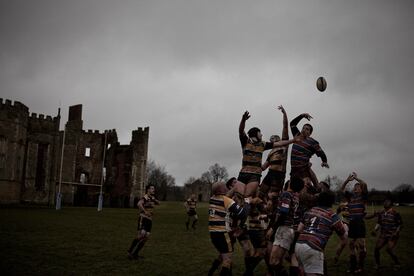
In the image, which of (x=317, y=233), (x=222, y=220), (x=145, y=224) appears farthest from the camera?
(x=145, y=224)

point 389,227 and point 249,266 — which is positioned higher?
point 389,227

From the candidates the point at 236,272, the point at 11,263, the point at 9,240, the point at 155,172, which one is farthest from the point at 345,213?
the point at 155,172

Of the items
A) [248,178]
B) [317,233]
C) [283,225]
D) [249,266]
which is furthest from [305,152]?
[317,233]

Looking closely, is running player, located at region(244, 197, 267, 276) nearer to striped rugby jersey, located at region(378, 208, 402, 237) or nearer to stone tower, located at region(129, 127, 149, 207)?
striped rugby jersey, located at region(378, 208, 402, 237)

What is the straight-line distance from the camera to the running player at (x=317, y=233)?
23.5ft

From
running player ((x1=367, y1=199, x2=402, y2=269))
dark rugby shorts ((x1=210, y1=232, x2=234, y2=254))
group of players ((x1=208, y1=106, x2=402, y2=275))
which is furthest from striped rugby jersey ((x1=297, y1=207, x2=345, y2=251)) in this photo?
running player ((x1=367, y1=199, x2=402, y2=269))

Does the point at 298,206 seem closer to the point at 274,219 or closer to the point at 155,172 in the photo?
the point at 274,219

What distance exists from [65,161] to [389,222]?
194 ft

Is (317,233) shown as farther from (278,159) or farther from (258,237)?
(278,159)

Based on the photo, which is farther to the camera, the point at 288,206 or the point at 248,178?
the point at 248,178

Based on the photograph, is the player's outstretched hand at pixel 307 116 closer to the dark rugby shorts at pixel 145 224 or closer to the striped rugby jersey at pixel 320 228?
the striped rugby jersey at pixel 320 228

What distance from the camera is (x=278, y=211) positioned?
8.06 metres

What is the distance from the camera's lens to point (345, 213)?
15531mm

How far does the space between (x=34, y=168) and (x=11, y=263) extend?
5038 centimetres
